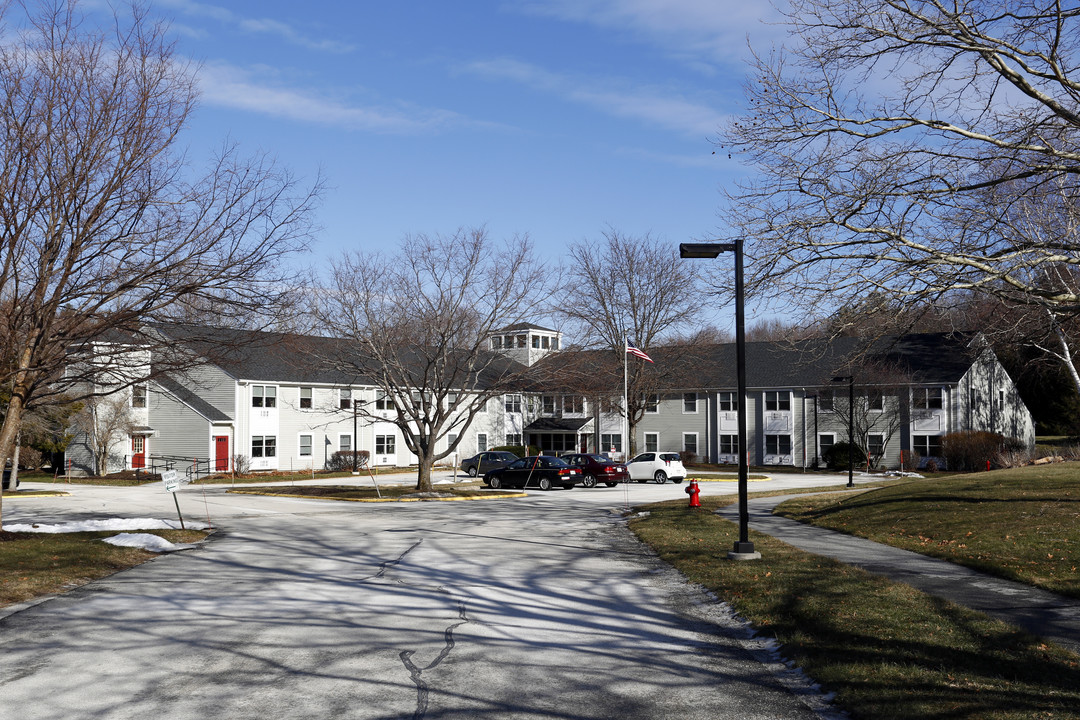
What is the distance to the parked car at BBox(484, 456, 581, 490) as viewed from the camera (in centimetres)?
3819

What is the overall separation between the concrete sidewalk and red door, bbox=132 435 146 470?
42.4 m

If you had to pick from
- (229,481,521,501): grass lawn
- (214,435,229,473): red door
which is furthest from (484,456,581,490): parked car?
(214,435,229,473): red door

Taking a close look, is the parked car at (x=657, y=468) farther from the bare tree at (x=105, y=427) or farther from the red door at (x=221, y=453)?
the bare tree at (x=105, y=427)

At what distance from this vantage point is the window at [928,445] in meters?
50.6

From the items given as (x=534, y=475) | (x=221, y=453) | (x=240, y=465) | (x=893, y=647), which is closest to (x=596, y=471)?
(x=534, y=475)

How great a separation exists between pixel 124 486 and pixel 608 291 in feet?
97.8

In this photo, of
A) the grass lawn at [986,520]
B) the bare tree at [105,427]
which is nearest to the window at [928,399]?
the grass lawn at [986,520]

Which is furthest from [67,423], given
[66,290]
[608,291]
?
[66,290]

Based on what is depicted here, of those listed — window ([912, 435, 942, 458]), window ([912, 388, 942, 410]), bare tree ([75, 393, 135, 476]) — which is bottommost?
window ([912, 435, 942, 458])

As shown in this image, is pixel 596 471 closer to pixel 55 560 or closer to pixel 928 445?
pixel 928 445

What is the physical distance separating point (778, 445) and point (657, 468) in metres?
16.6

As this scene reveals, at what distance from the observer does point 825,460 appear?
54406 millimetres

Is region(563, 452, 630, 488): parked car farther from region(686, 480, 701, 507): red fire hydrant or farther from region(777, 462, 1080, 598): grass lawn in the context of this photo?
region(777, 462, 1080, 598): grass lawn

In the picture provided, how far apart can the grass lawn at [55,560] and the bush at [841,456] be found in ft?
138
